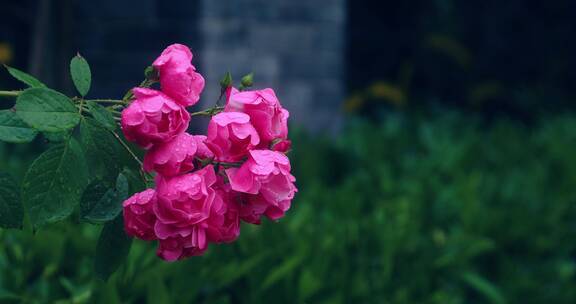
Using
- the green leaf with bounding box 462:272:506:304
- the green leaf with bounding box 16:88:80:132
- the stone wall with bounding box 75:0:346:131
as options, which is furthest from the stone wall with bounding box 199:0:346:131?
the green leaf with bounding box 16:88:80:132

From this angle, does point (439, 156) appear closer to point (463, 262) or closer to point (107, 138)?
point (463, 262)

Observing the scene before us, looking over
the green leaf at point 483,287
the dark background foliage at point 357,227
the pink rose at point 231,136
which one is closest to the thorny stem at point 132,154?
the pink rose at point 231,136

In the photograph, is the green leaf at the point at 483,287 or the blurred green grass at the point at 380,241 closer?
the blurred green grass at the point at 380,241

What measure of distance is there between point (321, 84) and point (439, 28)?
361cm

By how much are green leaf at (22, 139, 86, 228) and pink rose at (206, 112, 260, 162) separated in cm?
20

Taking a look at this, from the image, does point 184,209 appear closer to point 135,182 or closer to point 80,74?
point 135,182

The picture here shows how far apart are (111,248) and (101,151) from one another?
179 mm

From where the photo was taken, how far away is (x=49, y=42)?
16.9 ft

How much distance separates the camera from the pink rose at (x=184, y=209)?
124 centimetres

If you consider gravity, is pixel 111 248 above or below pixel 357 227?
above

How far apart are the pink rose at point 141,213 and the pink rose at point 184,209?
0.04 ft

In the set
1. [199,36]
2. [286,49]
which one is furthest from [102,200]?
[286,49]

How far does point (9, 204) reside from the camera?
1.30 m

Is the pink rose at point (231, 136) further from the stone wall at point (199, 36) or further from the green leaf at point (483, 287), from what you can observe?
the stone wall at point (199, 36)
